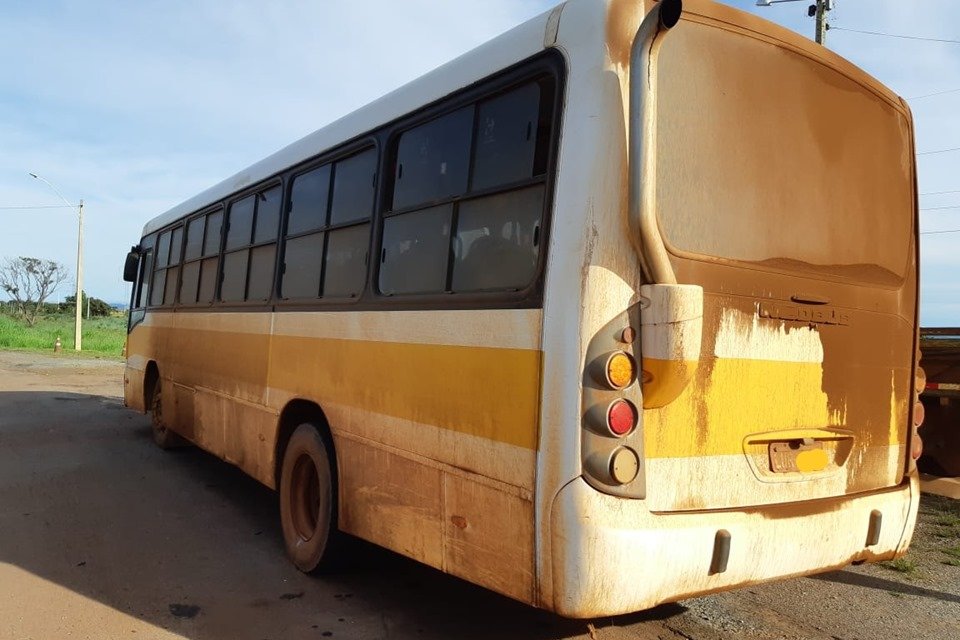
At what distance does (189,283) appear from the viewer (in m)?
8.22

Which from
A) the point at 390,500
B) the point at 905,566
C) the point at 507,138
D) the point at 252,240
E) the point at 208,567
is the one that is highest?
Result: the point at 507,138

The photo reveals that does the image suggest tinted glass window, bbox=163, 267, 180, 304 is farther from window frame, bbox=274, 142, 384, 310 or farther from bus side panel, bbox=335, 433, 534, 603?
bus side panel, bbox=335, 433, 534, 603

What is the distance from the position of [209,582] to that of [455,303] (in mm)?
2572

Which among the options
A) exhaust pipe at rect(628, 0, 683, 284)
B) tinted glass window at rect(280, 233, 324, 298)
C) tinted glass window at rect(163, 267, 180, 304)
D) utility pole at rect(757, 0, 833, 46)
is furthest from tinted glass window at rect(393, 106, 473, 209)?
utility pole at rect(757, 0, 833, 46)

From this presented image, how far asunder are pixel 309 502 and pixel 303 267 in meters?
1.61

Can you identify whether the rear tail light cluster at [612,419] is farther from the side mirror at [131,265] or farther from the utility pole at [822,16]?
the utility pole at [822,16]

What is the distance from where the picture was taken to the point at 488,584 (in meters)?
3.33

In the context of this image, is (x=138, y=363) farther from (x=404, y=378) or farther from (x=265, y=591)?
(x=404, y=378)

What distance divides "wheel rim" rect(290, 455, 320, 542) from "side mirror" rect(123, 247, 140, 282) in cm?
665

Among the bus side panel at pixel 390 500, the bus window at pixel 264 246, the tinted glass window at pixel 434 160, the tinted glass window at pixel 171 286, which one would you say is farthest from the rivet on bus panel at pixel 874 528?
the tinted glass window at pixel 171 286

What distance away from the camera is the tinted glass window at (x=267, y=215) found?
602 centimetres

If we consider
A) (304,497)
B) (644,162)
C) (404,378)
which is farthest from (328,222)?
(644,162)

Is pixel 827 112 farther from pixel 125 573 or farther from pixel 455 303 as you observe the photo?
pixel 125 573

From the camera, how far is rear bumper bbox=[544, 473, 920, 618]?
2.89 meters
